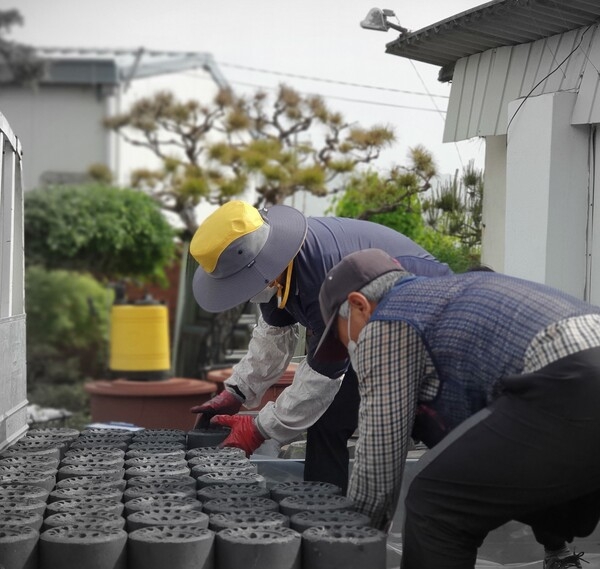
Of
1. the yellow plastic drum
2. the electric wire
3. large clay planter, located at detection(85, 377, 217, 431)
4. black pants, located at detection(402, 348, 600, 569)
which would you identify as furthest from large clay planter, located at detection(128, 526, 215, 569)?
the yellow plastic drum

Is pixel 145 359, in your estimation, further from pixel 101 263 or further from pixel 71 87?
pixel 71 87

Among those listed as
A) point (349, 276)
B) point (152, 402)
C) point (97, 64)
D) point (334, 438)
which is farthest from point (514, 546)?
point (97, 64)

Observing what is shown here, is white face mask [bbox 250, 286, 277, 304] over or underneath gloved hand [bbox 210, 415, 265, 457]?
over

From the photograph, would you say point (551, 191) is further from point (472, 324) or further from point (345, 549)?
point (345, 549)

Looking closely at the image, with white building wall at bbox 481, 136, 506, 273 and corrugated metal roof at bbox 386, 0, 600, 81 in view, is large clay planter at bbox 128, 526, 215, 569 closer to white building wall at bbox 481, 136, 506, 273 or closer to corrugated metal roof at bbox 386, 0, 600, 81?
corrugated metal roof at bbox 386, 0, 600, 81

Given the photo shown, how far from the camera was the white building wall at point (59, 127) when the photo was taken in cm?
2252

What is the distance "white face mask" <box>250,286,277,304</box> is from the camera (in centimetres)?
429

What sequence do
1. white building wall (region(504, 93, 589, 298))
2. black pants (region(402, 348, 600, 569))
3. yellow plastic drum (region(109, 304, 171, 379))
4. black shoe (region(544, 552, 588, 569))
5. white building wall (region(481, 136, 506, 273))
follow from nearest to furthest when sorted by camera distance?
black pants (region(402, 348, 600, 569)) < black shoe (region(544, 552, 588, 569)) < white building wall (region(504, 93, 589, 298)) < white building wall (region(481, 136, 506, 273)) < yellow plastic drum (region(109, 304, 171, 379))

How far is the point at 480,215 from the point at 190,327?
5586 mm

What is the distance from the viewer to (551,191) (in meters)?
6.00

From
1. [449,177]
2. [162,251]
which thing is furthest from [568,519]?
[162,251]

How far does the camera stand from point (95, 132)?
2252cm

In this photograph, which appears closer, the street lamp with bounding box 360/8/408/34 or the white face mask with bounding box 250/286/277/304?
the white face mask with bounding box 250/286/277/304

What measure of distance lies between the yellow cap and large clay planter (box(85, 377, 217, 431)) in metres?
4.39
